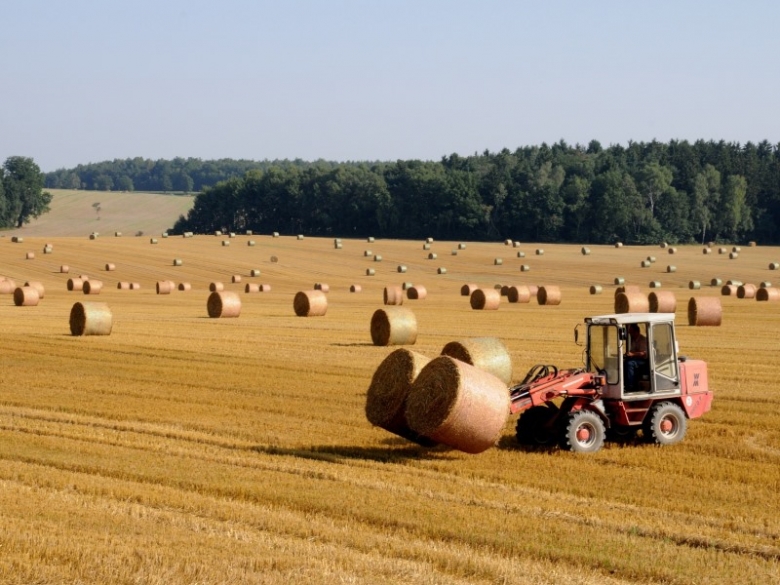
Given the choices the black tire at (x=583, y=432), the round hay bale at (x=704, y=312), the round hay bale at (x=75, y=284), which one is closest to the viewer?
the black tire at (x=583, y=432)

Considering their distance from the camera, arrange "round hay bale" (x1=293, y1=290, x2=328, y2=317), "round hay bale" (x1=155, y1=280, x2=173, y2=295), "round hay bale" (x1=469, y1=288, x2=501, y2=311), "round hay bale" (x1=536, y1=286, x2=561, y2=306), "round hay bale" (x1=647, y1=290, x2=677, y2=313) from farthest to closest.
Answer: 1. "round hay bale" (x1=155, y1=280, x2=173, y2=295)
2. "round hay bale" (x1=536, y1=286, x2=561, y2=306)
3. "round hay bale" (x1=469, y1=288, x2=501, y2=311)
4. "round hay bale" (x1=293, y1=290, x2=328, y2=317)
5. "round hay bale" (x1=647, y1=290, x2=677, y2=313)

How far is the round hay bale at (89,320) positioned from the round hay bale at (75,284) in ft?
98.4

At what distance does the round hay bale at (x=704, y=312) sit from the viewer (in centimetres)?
4020

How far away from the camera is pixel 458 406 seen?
49.0ft

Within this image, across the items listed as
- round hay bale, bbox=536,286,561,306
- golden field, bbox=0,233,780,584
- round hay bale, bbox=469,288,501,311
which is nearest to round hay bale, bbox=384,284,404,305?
round hay bale, bbox=469,288,501,311

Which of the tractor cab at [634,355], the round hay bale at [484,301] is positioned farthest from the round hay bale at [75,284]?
the tractor cab at [634,355]

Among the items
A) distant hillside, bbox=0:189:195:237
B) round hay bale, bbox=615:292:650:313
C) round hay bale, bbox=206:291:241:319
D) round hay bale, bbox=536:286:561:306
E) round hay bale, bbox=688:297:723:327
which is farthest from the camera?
distant hillside, bbox=0:189:195:237

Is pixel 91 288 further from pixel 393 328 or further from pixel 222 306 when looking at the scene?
pixel 393 328

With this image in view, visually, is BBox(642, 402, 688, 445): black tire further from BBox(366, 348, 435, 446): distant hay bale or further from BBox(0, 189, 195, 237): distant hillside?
BBox(0, 189, 195, 237): distant hillside

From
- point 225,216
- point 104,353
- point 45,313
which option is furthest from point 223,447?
point 225,216

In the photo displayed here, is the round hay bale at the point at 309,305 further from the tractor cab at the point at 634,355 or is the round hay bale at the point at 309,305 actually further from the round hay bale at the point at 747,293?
the tractor cab at the point at 634,355

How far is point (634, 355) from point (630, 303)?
26.7 metres

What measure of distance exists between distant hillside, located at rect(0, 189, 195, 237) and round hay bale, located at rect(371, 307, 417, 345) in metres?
110

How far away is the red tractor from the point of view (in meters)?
16.5
